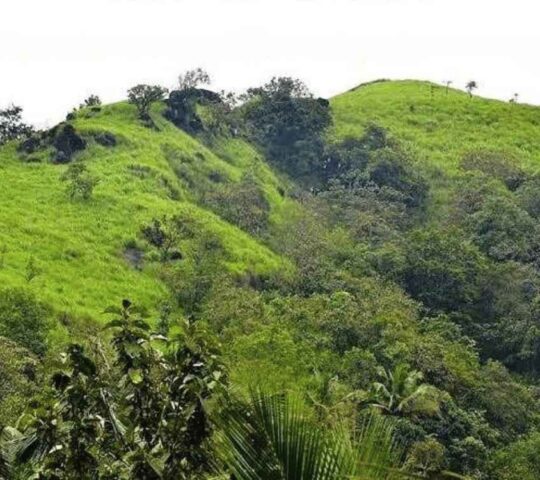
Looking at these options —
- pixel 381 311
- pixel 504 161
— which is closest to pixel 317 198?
pixel 504 161

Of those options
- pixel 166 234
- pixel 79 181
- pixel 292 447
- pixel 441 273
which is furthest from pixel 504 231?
pixel 292 447

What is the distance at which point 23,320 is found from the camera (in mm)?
40781

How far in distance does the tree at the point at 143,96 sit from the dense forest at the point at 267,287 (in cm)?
25

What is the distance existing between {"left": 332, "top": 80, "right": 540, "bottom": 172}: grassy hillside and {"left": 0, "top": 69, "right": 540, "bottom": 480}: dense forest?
1.66ft

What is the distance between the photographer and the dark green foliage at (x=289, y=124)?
3558 inches

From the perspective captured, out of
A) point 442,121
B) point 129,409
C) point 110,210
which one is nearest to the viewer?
point 129,409

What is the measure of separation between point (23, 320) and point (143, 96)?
4434 cm

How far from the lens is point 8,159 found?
71.1 m

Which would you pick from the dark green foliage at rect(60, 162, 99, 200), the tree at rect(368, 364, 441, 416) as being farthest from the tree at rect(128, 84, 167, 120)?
the tree at rect(368, 364, 441, 416)

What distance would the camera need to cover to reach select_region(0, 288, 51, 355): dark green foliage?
3947 cm

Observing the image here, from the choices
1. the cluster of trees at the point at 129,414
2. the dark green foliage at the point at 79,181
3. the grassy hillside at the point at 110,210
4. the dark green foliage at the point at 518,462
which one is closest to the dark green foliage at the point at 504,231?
the grassy hillside at the point at 110,210

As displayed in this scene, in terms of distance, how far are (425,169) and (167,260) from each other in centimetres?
3942

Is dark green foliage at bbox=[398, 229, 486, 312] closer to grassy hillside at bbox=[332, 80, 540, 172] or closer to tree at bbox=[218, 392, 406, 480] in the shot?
grassy hillside at bbox=[332, 80, 540, 172]

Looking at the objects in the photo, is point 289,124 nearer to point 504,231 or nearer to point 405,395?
point 504,231
